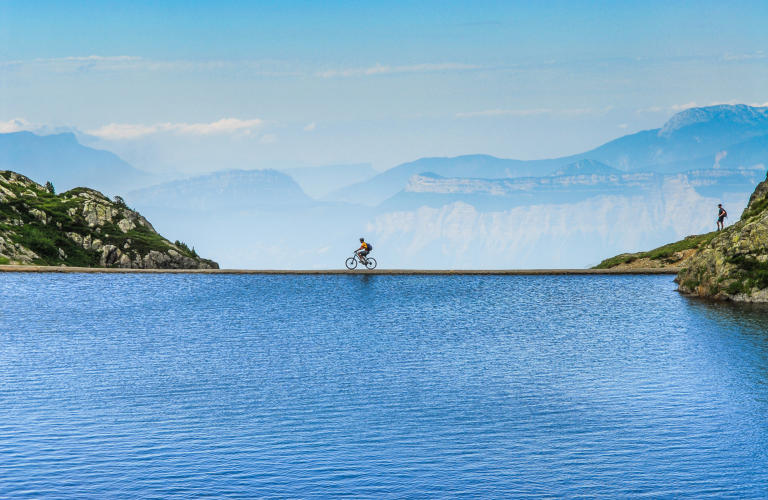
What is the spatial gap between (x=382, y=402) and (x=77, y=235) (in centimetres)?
8401

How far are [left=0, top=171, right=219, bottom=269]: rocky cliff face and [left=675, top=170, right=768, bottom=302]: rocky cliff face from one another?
229 ft

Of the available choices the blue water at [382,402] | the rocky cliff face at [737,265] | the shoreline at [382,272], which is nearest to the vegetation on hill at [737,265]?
the rocky cliff face at [737,265]

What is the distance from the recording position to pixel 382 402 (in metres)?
29.8

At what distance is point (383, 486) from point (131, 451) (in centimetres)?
841

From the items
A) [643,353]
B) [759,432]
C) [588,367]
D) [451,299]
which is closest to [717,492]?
[759,432]

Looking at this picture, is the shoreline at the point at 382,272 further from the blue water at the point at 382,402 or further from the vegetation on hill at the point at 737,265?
the blue water at the point at 382,402

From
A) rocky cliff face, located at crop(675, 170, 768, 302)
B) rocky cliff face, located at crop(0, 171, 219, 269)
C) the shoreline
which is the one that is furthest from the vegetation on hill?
rocky cliff face, located at crop(0, 171, 219, 269)

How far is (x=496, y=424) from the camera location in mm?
26703

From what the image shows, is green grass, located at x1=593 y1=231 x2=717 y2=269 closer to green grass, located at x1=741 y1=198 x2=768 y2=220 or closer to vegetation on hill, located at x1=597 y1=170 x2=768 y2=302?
green grass, located at x1=741 y1=198 x2=768 y2=220

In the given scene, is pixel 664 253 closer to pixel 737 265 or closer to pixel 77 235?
pixel 737 265

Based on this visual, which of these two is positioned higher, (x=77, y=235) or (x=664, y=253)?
(x=77, y=235)

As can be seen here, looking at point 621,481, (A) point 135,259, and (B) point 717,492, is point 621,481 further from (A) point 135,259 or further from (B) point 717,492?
(A) point 135,259

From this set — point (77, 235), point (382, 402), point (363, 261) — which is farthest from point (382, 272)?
point (77, 235)

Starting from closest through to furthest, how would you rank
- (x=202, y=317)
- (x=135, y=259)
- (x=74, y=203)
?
1. (x=202, y=317)
2. (x=135, y=259)
3. (x=74, y=203)
